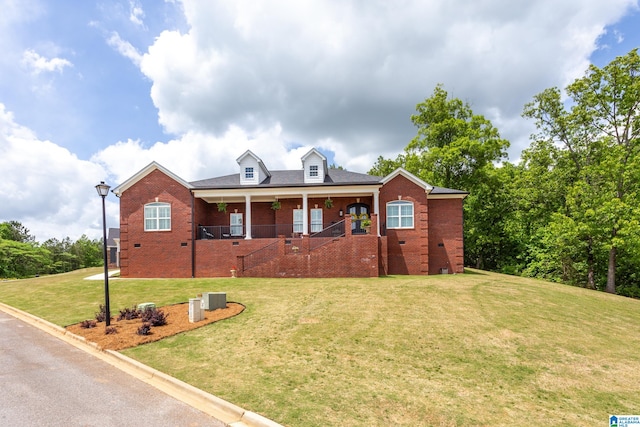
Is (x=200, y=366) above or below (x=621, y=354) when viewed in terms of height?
above

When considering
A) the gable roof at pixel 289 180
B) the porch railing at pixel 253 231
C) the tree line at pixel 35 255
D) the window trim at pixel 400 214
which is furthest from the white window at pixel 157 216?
the tree line at pixel 35 255

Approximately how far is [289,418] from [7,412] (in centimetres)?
547

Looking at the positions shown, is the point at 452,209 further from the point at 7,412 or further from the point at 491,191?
the point at 7,412

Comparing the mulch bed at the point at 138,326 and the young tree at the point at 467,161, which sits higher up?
the young tree at the point at 467,161

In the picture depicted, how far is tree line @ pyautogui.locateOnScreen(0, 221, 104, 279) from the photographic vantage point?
4719cm

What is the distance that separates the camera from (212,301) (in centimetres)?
1368

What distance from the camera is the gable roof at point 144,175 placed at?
78.2ft

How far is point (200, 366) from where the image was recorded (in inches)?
324

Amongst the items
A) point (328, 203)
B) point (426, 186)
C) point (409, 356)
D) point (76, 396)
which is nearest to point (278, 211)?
point (328, 203)

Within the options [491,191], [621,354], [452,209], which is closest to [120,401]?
[621,354]

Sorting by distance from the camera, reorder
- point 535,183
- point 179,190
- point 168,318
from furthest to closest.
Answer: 1. point 535,183
2. point 179,190
3. point 168,318

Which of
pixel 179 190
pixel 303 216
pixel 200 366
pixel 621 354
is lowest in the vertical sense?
pixel 621 354

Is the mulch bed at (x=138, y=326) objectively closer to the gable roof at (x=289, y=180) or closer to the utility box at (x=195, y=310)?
the utility box at (x=195, y=310)

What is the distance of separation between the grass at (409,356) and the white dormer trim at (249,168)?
11.1 meters
